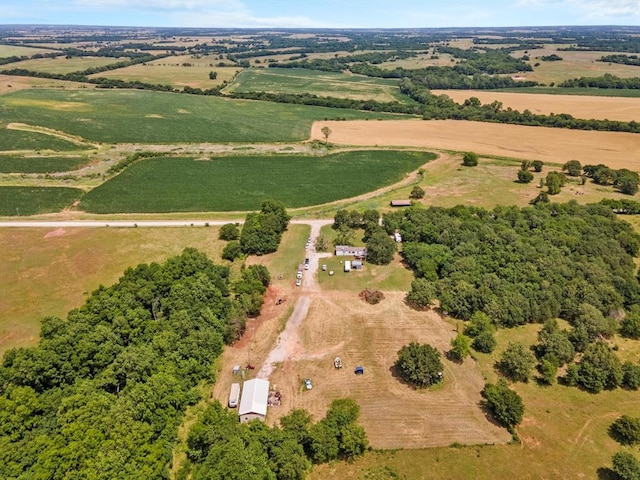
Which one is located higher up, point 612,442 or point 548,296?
point 548,296

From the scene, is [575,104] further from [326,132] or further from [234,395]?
[234,395]

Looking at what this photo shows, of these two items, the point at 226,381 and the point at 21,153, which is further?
the point at 21,153

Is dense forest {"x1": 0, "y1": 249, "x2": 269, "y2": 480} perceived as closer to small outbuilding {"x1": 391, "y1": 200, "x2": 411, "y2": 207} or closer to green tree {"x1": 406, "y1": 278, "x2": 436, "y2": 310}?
green tree {"x1": 406, "y1": 278, "x2": 436, "y2": 310}

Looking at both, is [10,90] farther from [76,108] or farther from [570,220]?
[570,220]

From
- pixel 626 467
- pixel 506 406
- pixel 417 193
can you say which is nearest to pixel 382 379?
pixel 506 406

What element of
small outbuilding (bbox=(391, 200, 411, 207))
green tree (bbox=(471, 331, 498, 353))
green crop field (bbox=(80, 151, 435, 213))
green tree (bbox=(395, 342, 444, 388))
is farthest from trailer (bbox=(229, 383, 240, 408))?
small outbuilding (bbox=(391, 200, 411, 207))

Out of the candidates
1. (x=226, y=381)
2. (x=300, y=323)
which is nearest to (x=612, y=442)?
(x=300, y=323)
